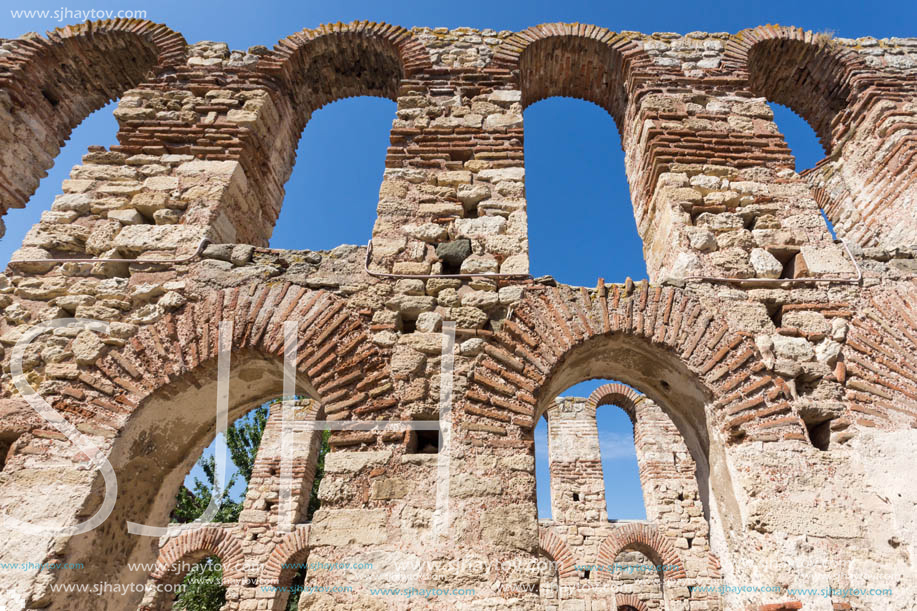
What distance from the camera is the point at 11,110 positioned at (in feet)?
16.7

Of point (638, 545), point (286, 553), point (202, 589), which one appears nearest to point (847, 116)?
point (638, 545)

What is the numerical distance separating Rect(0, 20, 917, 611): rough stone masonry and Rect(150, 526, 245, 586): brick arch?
418 cm

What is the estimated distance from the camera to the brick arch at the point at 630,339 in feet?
10.3

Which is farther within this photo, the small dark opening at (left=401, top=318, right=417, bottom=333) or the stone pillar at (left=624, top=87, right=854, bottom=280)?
the stone pillar at (left=624, top=87, right=854, bottom=280)

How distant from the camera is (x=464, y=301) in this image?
11.7 feet

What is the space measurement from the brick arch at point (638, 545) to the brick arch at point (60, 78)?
354 inches

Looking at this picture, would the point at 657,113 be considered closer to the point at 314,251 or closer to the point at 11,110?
the point at 314,251

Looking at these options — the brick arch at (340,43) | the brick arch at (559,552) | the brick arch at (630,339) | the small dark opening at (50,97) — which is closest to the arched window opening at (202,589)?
the brick arch at (559,552)

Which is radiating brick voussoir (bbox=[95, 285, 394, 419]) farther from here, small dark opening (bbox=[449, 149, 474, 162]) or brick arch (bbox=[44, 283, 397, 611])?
small dark opening (bbox=[449, 149, 474, 162])

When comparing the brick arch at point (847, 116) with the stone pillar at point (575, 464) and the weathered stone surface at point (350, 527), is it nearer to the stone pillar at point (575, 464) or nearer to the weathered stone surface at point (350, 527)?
the weathered stone surface at point (350, 527)

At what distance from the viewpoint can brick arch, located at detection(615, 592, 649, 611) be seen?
29.1 ft

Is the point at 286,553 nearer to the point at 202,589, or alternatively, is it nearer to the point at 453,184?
the point at 202,589

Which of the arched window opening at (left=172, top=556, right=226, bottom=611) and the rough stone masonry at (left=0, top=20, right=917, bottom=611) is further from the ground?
the rough stone masonry at (left=0, top=20, right=917, bottom=611)

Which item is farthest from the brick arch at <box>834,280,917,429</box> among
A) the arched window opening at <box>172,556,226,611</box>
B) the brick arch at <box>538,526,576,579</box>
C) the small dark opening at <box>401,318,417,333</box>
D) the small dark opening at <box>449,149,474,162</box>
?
the arched window opening at <box>172,556,226,611</box>
